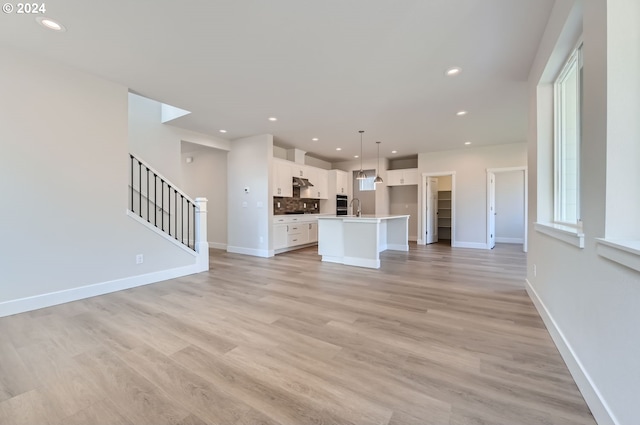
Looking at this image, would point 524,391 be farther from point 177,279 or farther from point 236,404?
point 177,279

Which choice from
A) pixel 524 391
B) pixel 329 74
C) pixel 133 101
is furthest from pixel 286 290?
pixel 133 101

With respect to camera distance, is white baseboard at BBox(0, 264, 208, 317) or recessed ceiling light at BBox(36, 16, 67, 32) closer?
recessed ceiling light at BBox(36, 16, 67, 32)

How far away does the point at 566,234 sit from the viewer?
1.81m

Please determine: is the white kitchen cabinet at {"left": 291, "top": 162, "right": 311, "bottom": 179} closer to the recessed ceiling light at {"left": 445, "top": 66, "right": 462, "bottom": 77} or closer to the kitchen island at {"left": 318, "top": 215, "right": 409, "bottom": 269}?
the kitchen island at {"left": 318, "top": 215, "right": 409, "bottom": 269}

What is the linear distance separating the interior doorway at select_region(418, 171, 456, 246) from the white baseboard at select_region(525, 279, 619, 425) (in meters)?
5.32

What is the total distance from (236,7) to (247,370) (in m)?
2.79

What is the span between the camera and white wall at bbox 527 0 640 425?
1.11 m

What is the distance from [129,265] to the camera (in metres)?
3.56

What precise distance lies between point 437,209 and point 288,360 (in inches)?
319

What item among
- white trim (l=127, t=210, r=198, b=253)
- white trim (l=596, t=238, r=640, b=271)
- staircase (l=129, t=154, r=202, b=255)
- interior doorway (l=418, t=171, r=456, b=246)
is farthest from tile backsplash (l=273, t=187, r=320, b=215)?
white trim (l=596, t=238, r=640, b=271)

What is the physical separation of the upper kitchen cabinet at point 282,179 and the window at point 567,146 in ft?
15.7

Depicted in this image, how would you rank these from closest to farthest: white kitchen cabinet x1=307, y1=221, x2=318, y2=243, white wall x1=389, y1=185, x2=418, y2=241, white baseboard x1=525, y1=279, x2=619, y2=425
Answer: white baseboard x1=525, y1=279, x2=619, y2=425 → white kitchen cabinet x1=307, y1=221, x2=318, y2=243 → white wall x1=389, y1=185, x2=418, y2=241

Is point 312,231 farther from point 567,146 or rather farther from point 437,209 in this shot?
point 567,146

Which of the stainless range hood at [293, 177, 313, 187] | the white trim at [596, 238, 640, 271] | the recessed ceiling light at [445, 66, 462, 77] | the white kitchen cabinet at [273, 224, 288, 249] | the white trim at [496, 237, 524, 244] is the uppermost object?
the recessed ceiling light at [445, 66, 462, 77]
